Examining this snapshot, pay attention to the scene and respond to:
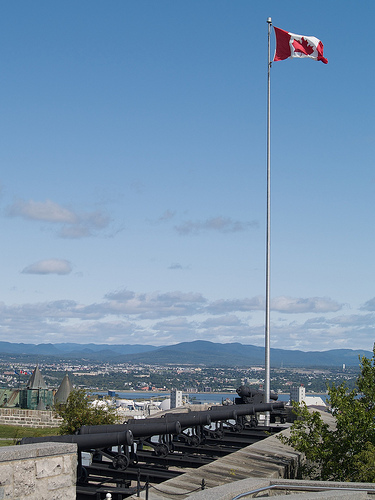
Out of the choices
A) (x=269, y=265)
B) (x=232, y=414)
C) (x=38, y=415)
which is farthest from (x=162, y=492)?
(x=38, y=415)

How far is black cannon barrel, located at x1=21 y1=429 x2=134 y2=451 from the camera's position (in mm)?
11117

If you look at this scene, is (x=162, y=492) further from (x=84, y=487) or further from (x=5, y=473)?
(x=5, y=473)

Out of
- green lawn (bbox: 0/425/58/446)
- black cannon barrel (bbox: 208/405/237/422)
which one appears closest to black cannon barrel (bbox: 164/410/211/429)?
black cannon barrel (bbox: 208/405/237/422)

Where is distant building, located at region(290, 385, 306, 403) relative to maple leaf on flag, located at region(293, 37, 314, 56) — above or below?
below

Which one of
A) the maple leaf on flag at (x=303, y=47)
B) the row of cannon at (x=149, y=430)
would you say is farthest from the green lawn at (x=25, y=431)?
the maple leaf on flag at (x=303, y=47)

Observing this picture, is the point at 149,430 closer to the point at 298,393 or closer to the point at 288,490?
the point at 288,490

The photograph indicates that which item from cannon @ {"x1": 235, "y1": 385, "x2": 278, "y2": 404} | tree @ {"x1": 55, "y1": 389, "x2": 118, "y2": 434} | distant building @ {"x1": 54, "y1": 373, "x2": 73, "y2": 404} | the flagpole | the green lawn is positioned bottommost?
the green lawn

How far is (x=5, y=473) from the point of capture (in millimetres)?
7254

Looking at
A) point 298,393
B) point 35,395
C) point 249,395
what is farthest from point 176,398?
point 249,395

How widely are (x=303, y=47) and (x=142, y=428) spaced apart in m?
14.8

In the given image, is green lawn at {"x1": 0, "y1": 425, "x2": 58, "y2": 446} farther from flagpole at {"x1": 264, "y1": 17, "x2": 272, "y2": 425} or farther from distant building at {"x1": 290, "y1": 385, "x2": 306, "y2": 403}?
distant building at {"x1": 290, "y1": 385, "x2": 306, "y2": 403}

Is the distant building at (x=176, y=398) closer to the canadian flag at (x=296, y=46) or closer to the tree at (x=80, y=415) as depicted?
the tree at (x=80, y=415)

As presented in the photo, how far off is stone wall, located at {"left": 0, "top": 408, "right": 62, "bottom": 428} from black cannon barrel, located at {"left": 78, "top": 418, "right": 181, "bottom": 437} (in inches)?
640

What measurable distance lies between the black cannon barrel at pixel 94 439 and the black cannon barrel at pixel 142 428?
1.02ft
